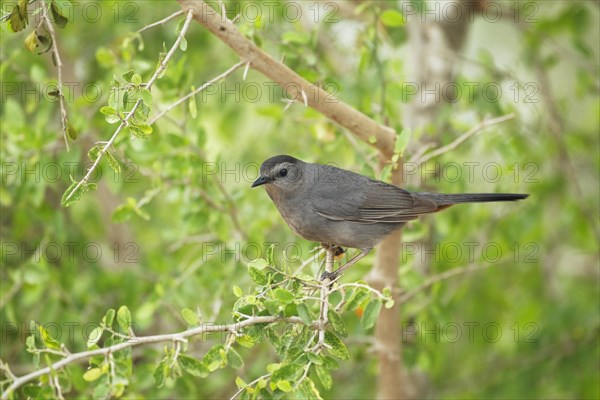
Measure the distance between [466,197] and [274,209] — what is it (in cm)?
146

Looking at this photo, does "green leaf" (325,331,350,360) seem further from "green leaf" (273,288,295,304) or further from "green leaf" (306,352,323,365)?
→ "green leaf" (273,288,295,304)

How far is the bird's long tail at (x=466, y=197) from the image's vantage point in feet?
15.3

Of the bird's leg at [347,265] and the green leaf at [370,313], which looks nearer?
the green leaf at [370,313]

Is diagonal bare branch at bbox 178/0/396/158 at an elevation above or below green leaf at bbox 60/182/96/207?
above

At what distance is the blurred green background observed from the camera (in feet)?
15.3

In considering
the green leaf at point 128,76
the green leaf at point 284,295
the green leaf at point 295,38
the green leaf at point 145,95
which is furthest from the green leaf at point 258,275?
the green leaf at point 295,38

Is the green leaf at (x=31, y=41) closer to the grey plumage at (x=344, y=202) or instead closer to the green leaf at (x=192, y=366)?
the green leaf at (x=192, y=366)

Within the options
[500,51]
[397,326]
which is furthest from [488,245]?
[500,51]

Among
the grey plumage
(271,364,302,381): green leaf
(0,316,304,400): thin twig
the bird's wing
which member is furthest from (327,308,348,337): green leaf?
the bird's wing

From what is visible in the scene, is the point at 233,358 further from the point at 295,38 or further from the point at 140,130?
the point at 295,38

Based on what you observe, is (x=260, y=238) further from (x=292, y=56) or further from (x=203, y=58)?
(x=203, y=58)

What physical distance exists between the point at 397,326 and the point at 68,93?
8.38 feet

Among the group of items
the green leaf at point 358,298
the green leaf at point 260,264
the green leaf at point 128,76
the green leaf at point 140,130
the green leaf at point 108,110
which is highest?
the green leaf at point 128,76

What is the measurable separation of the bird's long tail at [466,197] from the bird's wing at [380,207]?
0.32ft
